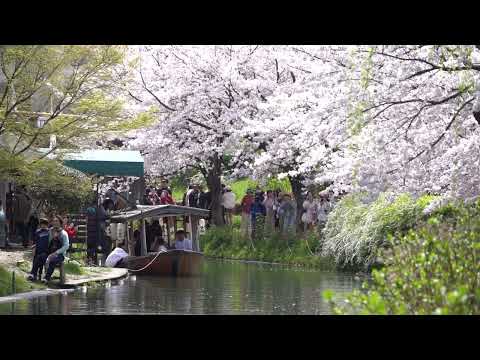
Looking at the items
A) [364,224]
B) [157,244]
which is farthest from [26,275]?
[364,224]

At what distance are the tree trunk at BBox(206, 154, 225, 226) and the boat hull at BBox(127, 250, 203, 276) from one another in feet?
39.4

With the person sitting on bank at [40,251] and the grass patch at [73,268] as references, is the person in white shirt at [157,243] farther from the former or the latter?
the person sitting on bank at [40,251]

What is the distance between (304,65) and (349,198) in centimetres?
513

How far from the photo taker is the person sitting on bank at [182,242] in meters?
34.1

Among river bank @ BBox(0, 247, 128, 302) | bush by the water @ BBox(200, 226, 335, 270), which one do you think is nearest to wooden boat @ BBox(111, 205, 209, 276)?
river bank @ BBox(0, 247, 128, 302)

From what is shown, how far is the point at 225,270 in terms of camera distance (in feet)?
113

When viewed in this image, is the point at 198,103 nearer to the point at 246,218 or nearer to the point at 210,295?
the point at 246,218

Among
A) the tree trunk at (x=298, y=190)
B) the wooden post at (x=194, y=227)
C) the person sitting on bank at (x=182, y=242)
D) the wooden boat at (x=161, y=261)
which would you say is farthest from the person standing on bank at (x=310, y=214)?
the wooden boat at (x=161, y=261)

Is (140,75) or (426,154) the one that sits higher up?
(140,75)

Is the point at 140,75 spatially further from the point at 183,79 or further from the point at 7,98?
the point at 7,98

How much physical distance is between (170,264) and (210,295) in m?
7.05

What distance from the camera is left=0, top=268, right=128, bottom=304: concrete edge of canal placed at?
74.8 ft
